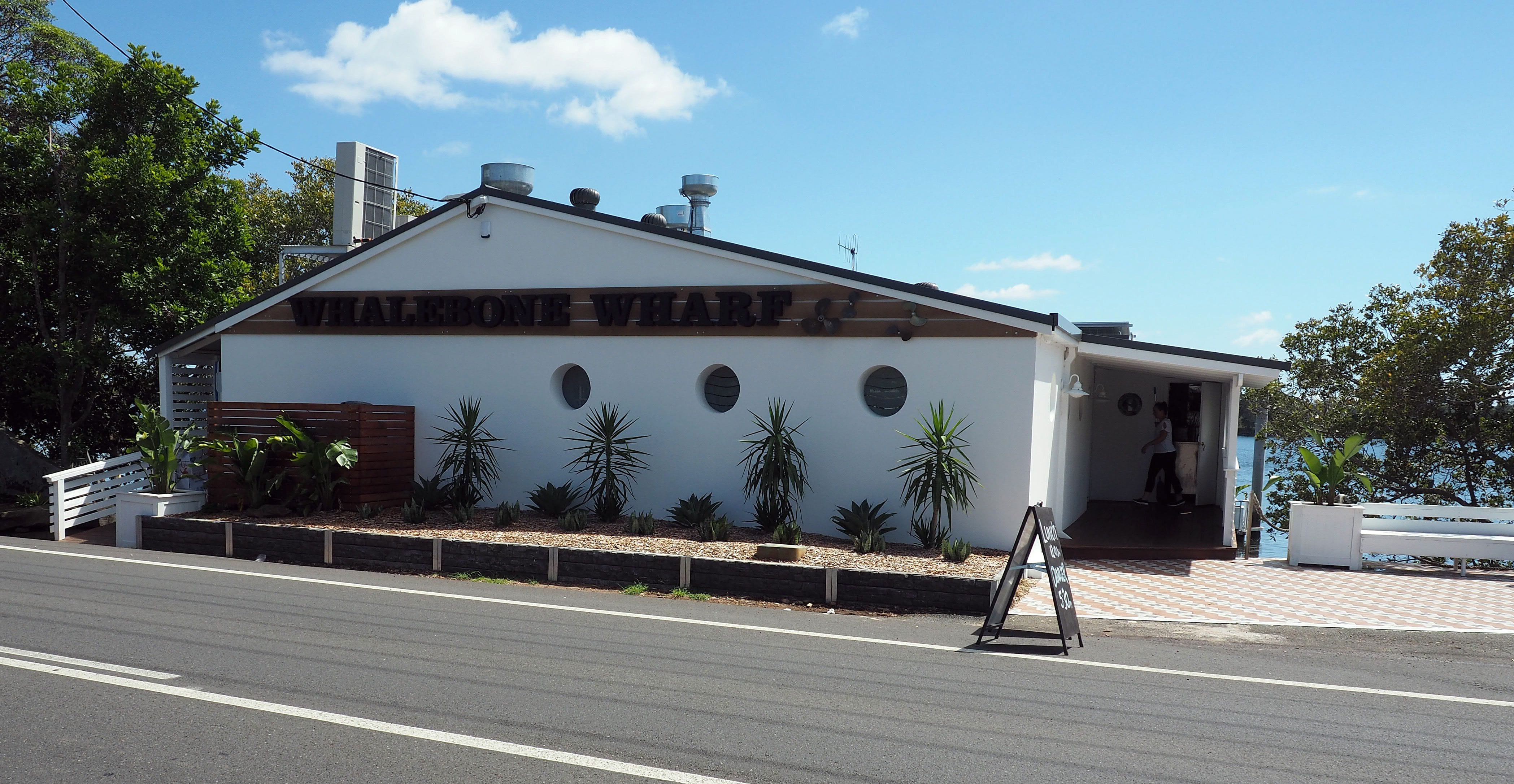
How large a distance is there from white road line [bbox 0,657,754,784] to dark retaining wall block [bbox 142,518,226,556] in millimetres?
Answer: 5708

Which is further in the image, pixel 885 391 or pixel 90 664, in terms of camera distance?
pixel 885 391

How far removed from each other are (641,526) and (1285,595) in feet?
21.8

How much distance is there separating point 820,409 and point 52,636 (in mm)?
7582

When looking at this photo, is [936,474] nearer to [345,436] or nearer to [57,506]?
[345,436]

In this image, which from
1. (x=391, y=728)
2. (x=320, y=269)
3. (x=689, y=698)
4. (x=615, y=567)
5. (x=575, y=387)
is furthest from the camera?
(x=320, y=269)

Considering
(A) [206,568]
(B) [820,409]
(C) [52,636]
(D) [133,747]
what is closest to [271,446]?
(A) [206,568]

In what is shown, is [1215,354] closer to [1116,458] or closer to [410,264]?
[1116,458]

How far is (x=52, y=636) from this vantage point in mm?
6770

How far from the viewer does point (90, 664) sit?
603cm

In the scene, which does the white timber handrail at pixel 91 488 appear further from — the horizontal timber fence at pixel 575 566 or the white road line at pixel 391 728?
the white road line at pixel 391 728

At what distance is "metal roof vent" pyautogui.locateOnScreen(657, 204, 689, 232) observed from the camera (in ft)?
50.7

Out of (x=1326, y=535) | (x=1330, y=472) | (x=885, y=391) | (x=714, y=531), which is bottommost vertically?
(x=714, y=531)

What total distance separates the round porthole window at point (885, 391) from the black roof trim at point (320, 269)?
19.7 ft

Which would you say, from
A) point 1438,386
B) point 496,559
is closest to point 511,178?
point 496,559
